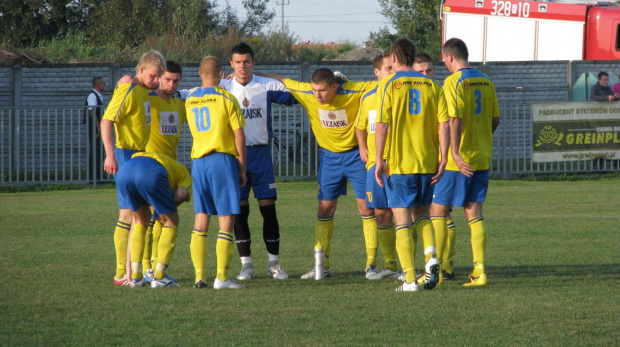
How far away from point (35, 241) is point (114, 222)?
2.25 metres

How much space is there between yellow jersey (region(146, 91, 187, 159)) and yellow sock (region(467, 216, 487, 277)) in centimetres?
287

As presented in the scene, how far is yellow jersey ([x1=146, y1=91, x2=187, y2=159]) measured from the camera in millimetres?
7902

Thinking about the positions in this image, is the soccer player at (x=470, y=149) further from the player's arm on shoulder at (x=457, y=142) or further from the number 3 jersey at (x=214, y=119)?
the number 3 jersey at (x=214, y=119)

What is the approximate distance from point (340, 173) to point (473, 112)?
147cm

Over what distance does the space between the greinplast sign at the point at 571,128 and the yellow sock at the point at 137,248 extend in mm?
13987

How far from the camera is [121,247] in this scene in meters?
7.82

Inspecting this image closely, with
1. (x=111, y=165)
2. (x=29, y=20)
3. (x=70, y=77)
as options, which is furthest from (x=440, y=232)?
(x=29, y=20)

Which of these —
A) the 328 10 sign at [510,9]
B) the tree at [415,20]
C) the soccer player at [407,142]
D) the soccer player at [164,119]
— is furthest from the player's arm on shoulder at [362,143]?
the tree at [415,20]

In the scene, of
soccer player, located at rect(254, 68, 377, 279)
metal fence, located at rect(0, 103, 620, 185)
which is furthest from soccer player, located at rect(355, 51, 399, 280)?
metal fence, located at rect(0, 103, 620, 185)

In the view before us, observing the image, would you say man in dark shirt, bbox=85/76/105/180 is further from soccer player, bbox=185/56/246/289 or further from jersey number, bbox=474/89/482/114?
jersey number, bbox=474/89/482/114

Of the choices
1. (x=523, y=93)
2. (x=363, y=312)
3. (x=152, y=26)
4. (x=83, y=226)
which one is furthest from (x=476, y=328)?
(x=152, y=26)

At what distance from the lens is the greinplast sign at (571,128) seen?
780 inches

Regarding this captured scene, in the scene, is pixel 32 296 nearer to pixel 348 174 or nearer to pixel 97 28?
pixel 348 174

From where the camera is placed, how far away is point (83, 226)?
39.8 feet
